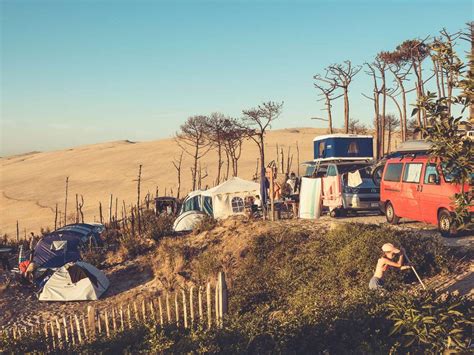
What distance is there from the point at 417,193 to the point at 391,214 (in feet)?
6.78

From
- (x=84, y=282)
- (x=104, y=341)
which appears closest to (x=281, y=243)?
(x=84, y=282)

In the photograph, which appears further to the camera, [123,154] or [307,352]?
[123,154]

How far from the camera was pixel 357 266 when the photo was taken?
442 inches

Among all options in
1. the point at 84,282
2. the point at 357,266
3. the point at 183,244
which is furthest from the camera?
the point at 183,244

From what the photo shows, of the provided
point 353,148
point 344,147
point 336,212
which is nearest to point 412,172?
point 336,212

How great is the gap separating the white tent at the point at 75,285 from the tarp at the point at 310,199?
7309 millimetres

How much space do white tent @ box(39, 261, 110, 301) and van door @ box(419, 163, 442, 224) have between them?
31.9ft

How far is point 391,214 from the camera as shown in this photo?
1630cm

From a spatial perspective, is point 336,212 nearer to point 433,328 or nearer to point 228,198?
point 228,198

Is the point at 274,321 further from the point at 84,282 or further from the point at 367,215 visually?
the point at 367,215

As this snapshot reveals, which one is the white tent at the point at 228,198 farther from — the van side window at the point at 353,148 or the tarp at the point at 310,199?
the tarp at the point at 310,199

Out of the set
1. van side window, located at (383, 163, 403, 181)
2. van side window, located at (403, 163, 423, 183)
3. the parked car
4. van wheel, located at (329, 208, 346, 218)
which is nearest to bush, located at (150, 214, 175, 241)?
the parked car

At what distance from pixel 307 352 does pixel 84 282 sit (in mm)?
9887

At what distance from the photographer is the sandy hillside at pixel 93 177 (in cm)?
4591
